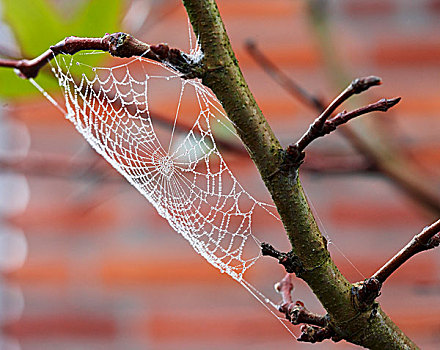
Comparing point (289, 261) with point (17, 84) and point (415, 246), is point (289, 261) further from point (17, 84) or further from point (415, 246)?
point (17, 84)

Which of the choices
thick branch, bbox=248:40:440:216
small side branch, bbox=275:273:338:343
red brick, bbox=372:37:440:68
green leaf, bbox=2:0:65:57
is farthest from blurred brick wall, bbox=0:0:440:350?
small side branch, bbox=275:273:338:343

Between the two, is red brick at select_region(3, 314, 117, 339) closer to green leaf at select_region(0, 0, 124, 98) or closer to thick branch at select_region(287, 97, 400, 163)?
green leaf at select_region(0, 0, 124, 98)

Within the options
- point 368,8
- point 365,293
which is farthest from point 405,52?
point 365,293

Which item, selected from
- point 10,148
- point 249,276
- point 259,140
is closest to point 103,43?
point 259,140

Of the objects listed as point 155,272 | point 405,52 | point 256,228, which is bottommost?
point 155,272

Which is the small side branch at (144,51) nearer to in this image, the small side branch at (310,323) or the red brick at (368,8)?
the small side branch at (310,323)
